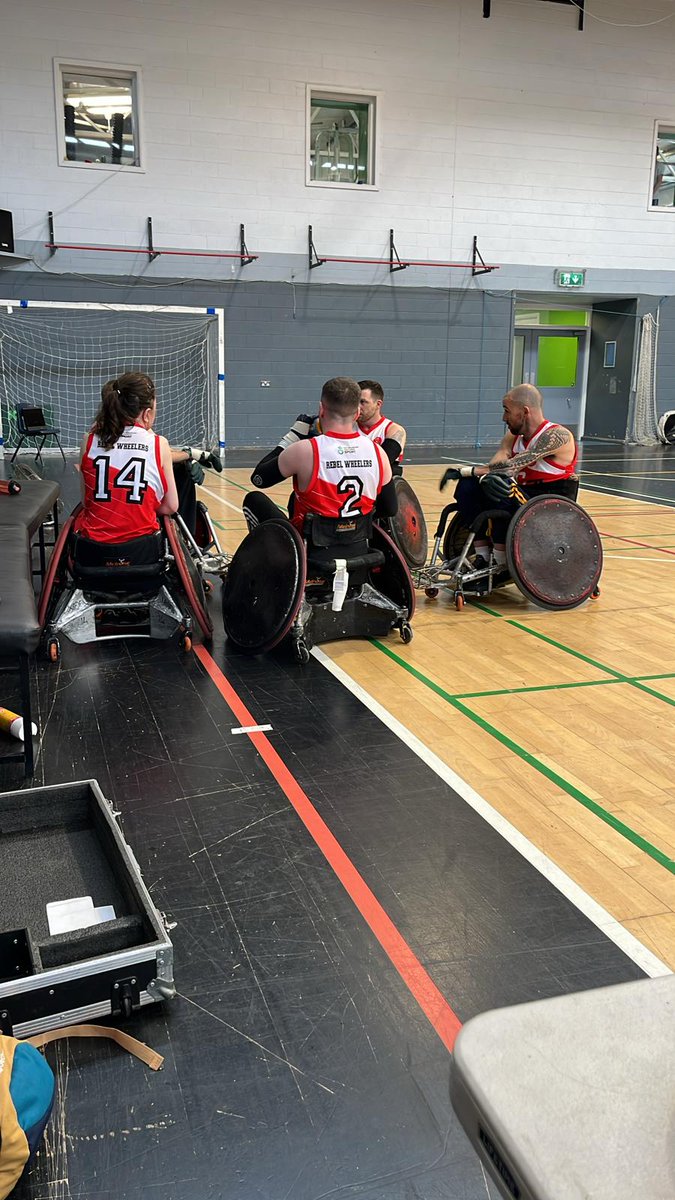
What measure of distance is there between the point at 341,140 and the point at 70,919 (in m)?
15.3

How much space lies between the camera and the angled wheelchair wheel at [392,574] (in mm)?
5043

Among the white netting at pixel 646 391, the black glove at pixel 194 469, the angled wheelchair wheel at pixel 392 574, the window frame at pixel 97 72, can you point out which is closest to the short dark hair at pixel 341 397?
the angled wheelchair wheel at pixel 392 574

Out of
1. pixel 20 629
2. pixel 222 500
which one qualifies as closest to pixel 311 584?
pixel 20 629

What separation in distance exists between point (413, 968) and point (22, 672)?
175cm

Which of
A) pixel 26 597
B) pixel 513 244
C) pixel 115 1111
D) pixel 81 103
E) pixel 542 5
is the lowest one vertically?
pixel 115 1111

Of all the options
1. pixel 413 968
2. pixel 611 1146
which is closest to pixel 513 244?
pixel 413 968

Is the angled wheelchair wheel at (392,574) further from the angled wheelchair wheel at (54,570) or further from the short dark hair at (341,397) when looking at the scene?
the angled wheelchair wheel at (54,570)

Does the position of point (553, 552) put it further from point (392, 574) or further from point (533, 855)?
point (533, 855)

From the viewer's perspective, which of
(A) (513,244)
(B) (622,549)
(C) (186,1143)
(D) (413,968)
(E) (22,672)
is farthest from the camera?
(A) (513,244)

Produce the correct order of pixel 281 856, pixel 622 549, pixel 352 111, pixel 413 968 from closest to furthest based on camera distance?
1. pixel 413 968
2. pixel 281 856
3. pixel 622 549
4. pixel 352 111

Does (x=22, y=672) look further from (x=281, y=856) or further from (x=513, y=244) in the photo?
(x=513, y=244)

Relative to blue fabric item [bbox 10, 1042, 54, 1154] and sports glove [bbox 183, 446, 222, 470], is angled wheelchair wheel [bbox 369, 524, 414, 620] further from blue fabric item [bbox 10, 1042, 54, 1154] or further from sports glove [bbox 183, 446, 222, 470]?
blue fabric item [bbox 10, 1042, 54, 1154]

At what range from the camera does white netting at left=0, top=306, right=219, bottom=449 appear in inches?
542

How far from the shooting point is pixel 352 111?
15008 millimetres
